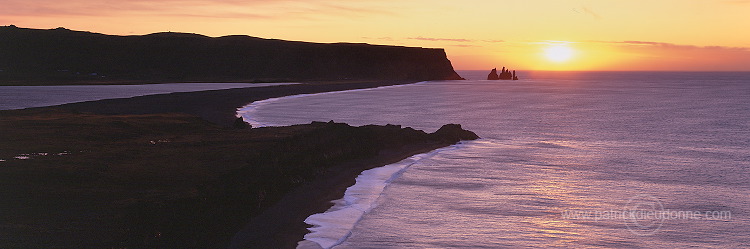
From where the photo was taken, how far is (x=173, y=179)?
2120 centimetres

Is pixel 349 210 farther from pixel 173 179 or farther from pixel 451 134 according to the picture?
pixel 451 134

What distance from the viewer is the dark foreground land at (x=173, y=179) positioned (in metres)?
15.0

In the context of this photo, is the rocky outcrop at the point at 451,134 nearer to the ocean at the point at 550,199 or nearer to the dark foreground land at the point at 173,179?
the ocean at the point at 550,199

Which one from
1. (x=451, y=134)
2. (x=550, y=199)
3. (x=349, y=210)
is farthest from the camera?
(x=451, y=134)

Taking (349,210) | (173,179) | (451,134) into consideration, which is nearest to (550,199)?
(349,210)

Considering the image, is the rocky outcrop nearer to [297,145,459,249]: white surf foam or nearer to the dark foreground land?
the dark foreground land

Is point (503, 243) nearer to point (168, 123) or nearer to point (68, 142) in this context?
point (68, 142)

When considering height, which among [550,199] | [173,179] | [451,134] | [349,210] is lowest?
[349,210]

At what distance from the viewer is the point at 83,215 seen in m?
16.0

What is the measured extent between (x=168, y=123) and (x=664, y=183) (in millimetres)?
26966

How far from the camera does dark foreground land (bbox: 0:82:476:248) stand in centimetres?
1505

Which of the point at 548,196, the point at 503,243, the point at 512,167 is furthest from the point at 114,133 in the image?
the point at 503,243

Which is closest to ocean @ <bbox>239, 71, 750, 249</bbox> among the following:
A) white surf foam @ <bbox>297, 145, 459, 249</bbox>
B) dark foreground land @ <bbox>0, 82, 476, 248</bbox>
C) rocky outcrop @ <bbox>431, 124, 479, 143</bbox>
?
white surf foam @ <bbox>297, 145, 459, 249</bbox>

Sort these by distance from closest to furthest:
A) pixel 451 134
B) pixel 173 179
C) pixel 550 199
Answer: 1. pixel 173 179
2. pixel 550 199
3. pixel 451 134
